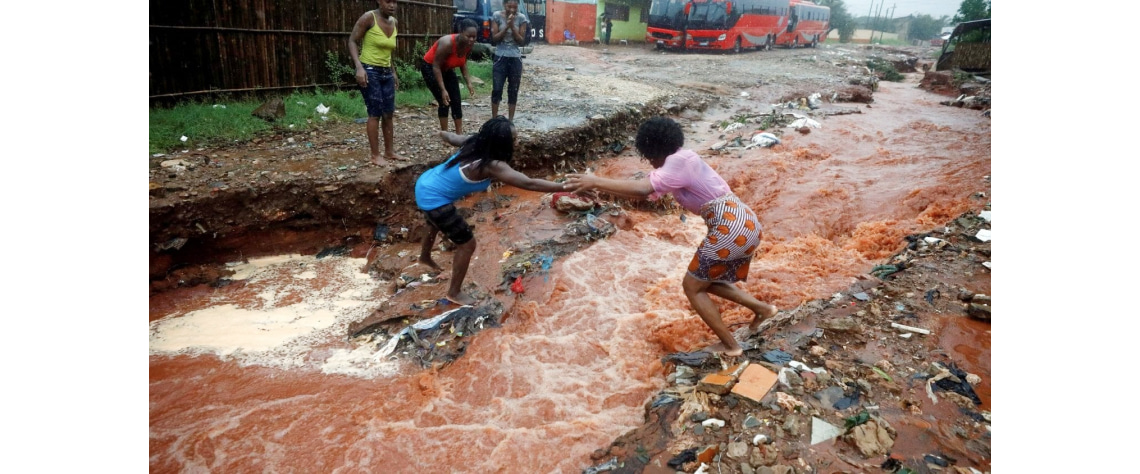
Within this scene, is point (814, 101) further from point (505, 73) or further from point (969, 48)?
point (505, 73)

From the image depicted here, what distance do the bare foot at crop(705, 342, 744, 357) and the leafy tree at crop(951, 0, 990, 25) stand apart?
34.6 feet

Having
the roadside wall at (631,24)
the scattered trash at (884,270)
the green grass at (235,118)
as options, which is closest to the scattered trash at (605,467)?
the scattered trash at (884,270)

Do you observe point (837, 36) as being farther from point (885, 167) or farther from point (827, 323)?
point (827, 323)

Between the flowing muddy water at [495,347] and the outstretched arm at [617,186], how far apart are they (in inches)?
49.5

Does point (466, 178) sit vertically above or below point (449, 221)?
above

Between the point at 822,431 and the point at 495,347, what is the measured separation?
2.26 meters

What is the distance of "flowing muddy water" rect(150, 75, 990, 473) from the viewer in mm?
3168

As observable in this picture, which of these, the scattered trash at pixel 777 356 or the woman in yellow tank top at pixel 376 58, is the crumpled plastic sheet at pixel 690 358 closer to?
the scattered trash at pixel 777 356

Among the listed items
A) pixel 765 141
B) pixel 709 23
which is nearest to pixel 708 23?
pixel 709 23

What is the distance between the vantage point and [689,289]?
126 inches

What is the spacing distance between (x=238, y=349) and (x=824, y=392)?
151 inches

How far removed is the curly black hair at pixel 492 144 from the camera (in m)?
3.65

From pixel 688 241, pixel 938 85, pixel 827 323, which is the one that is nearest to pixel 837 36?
pixel 938 85

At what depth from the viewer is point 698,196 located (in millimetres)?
2988
